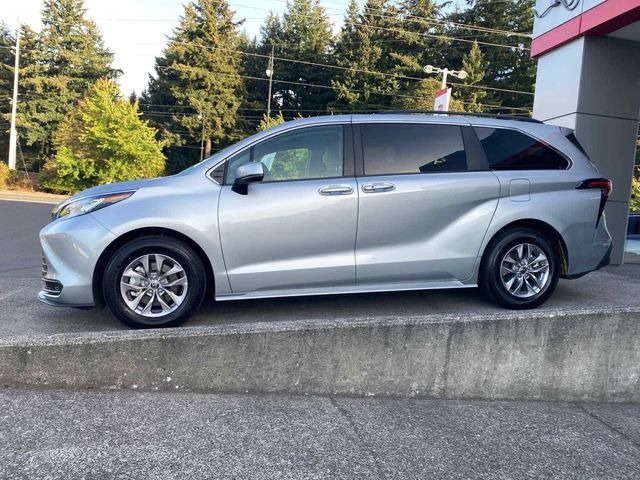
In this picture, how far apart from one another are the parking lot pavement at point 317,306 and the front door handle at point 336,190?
103cm

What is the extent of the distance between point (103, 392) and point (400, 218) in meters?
2.62

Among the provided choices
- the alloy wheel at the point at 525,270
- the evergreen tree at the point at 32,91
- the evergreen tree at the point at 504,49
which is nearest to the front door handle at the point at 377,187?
the alloy wheel at the point at 525,270

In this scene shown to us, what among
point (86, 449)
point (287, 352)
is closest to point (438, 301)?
point (287, 352)

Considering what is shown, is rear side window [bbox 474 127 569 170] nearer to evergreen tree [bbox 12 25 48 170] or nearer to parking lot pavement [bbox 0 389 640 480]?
parking lot pavement [bbox 0 389 640 480]

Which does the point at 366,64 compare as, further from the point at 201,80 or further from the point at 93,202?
the point at 93,202

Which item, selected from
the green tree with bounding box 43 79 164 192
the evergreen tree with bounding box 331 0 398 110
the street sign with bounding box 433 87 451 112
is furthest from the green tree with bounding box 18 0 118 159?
the street sign with bounding box 433 87 451 112

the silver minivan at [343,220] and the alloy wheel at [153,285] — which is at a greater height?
the silver minivan at [343,220]

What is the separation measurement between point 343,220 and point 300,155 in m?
0.70

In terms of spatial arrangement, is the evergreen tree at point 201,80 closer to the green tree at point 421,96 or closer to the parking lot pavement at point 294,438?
the green tree at point 421,96

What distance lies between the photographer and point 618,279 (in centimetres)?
666

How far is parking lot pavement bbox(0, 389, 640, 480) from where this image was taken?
114 inches

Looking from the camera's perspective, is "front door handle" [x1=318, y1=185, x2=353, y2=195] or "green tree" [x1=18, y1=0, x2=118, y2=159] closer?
"front door handle" [x1=318, y1=185, x2=353, y2=195]

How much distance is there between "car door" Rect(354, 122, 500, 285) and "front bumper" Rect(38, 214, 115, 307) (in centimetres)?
204

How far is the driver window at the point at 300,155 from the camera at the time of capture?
4379 millimetres
